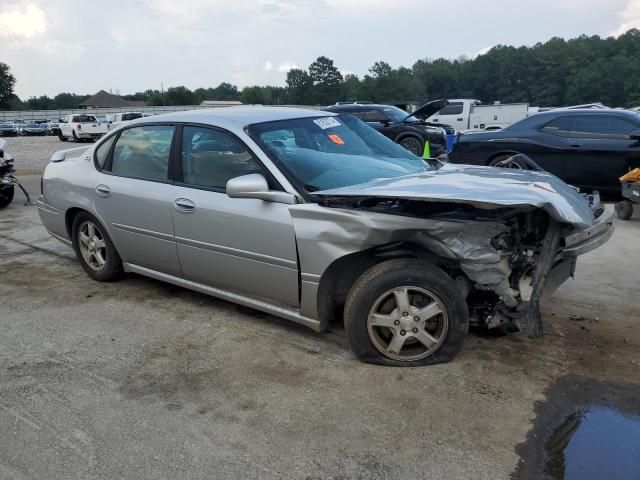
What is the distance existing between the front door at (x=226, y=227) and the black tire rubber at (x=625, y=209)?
6.04 m

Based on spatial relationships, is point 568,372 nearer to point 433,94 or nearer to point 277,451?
point 277,451

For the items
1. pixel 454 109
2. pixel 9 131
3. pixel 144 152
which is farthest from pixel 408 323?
pixel 9 131

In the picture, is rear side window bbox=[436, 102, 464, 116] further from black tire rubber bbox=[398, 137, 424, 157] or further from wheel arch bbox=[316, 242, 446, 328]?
wheel arch bbox=[316, 242, 446, 328]

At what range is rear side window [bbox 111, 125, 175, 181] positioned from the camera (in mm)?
4332

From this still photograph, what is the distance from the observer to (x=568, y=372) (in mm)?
3301

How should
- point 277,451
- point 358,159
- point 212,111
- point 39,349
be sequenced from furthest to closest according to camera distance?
point 212,111 → point 358,159 → point 39,349 → point 277,451

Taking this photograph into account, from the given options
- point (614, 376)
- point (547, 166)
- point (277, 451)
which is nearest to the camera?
point (277, 451)

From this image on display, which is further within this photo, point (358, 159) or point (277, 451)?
point (358, 159)

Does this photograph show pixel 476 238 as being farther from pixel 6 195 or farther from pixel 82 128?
pixel 82 128

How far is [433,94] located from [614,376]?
10082 centimetres

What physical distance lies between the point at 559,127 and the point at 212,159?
21.5ft

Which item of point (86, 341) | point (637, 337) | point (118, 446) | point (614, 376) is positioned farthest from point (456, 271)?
point (86, 341)

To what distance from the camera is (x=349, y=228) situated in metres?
3.26

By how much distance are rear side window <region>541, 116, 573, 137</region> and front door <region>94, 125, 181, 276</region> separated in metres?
6.52
